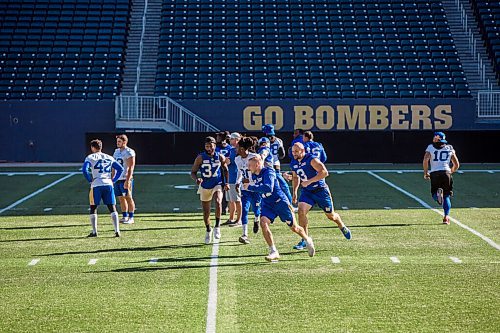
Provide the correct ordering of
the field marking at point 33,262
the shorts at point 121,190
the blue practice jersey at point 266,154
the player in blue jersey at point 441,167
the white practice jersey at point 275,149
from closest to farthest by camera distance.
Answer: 1. the field marking at point 33,262
2. the blue practice jersey at point 266,154
3. the player in blue jersey at point 441,167
4. the white practice jersey at point 275,149
5. the shorts at point 121,190

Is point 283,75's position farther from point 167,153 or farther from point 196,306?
point 196,306

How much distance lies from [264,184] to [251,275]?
5.31ft

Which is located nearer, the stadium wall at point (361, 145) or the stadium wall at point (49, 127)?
the stadium wall at point (361, 145)

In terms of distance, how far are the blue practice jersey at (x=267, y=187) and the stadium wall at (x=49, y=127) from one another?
26819 mm

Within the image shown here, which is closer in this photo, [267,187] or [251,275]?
[251,275]

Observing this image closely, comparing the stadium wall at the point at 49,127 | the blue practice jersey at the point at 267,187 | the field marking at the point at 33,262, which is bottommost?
the field marking at the point at 33,262

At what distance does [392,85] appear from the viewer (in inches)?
1634

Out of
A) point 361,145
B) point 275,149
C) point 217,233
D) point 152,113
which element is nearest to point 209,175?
point 217,233

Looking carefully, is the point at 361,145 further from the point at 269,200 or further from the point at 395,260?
the point at 269,200

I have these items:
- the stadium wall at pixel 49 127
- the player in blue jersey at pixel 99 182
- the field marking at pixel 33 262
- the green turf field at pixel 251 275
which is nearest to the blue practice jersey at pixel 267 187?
the green turf field at pixel 251 275

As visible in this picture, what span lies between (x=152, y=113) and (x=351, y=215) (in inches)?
763

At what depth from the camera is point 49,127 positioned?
40.6m

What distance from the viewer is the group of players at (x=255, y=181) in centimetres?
1424

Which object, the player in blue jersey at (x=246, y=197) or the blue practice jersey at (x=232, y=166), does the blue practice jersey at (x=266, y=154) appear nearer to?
the player in blue jersey at (x=246, y=197)
